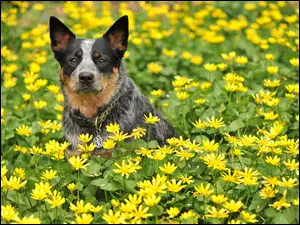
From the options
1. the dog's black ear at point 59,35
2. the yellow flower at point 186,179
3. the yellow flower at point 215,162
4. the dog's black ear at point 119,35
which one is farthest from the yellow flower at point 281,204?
the dog's black ear at point 59,35

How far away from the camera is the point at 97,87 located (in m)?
6.01

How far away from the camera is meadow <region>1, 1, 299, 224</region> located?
181 inches

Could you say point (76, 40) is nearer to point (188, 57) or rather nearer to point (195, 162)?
point (195, 162)

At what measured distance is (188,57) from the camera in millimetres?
9266

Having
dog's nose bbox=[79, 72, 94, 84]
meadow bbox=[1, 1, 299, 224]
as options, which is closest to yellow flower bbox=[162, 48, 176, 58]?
meadow bbox=[1, 1, 299, 224]

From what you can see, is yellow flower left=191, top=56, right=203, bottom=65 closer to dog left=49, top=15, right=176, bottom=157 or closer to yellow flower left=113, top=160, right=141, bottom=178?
dog left=49, top=15, right=176, bottom=157

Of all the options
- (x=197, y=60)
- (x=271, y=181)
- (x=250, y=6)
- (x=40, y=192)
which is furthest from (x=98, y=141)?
(x=250, y=6)

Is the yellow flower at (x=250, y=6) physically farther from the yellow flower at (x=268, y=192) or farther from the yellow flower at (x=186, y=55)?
the yellow flower at (x=268, y=192)

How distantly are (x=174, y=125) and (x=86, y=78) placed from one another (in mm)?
1481

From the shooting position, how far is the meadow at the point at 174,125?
15.1 feet

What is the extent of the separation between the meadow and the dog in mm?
253

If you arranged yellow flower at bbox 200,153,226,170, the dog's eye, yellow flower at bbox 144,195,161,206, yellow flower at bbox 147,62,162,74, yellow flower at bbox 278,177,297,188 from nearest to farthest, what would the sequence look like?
yellow flower at bbox 144,195,161,206 → yellow flower at bbox 278,177,297,188 → yellow flower at bbox 200,153,226,170 → the dog's eye → yellow flower at bbox 147,62,162,74

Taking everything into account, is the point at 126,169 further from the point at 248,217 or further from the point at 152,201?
the point at 248,217

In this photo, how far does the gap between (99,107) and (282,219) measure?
233cm
